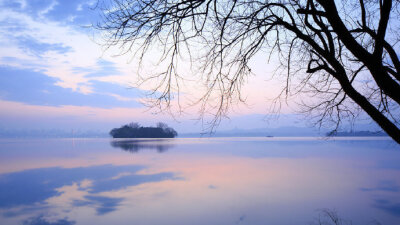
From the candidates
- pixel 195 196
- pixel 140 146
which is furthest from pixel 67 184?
pixel 140 146

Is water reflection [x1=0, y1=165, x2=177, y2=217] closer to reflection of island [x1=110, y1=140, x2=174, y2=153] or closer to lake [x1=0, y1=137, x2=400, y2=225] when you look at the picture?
lake [x1=0, y1=137, x2=400, y2=225]

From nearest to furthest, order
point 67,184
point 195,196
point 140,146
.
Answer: point 195,196
point 67,184
point 140,146

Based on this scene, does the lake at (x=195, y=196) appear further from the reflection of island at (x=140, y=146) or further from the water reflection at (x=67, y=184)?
the reflection of island at (x=140, y=146)

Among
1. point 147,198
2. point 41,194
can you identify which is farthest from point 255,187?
point 41,194

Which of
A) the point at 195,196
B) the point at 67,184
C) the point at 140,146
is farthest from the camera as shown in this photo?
the point at 140,146

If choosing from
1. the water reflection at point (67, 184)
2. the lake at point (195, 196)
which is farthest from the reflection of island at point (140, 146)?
the lake at point (195, 196)

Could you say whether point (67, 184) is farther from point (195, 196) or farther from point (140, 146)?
point (140, 146)

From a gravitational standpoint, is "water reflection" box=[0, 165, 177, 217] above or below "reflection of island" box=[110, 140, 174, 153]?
below

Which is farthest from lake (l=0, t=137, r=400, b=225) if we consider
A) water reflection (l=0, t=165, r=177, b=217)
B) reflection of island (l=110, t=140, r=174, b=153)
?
reflection of island (l=110, t=140, r=174, b=153)

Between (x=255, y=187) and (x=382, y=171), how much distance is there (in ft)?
28.8

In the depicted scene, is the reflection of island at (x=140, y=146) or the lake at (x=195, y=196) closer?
the lake at (x=195, y=196)

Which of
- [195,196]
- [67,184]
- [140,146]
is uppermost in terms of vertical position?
[140,146]

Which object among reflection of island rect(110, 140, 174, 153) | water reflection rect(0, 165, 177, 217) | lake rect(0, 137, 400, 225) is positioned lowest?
lake rect(0, 137, 400, 225)

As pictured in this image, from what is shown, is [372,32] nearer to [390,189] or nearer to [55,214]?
[55,214]
